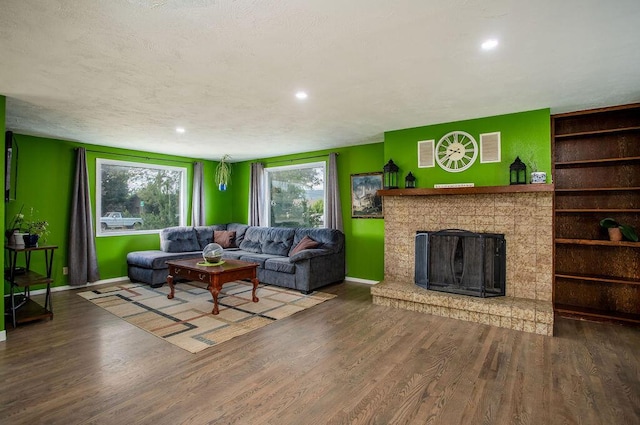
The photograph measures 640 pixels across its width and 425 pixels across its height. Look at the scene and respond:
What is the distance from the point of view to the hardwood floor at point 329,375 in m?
2.09

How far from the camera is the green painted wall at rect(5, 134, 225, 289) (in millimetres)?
4957

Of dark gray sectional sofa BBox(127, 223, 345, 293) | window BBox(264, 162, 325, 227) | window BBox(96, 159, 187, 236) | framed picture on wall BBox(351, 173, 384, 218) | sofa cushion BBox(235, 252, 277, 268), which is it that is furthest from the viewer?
window BBox(264, 162, 325, 227)

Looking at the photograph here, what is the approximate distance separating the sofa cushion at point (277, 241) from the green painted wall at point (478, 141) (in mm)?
2368

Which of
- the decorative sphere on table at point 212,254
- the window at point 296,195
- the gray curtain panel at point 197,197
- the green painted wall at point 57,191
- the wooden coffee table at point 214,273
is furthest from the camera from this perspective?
the gray curtain panel at point 197,197

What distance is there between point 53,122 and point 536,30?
5.31 meters

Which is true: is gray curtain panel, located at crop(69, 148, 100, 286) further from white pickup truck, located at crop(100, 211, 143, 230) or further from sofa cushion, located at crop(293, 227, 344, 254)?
sofa cushion, located at crop(293, 227, 344, 254)

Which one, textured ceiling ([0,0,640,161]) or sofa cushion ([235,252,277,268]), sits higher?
textured ceiling ([0,0,640,161])

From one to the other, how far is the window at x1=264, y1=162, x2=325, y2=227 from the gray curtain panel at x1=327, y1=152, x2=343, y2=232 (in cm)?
36

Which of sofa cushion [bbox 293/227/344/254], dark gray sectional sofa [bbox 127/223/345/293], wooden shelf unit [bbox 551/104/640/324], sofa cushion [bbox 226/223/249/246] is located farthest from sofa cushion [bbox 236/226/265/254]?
wooden shelf unit [bbox 551/104/640/324]

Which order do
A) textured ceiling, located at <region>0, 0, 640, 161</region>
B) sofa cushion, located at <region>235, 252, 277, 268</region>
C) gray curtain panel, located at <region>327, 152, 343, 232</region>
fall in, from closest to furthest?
textured ceiling, located at <region>0, 0, 640, 161</region>
sofa cushion, located at <region>235, 252, 277, 268</region>
gray curtain panel, located at <region>327, 152, 343, 232</region>

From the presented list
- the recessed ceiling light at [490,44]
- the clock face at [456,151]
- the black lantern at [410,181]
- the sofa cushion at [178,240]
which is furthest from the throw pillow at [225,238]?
the recessed ceiling light at [490,44]

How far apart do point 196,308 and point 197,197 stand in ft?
10.9

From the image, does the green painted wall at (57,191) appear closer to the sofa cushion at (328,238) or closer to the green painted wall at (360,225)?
the sofa cushion at (328,238)

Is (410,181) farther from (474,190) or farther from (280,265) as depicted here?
(280,265)
